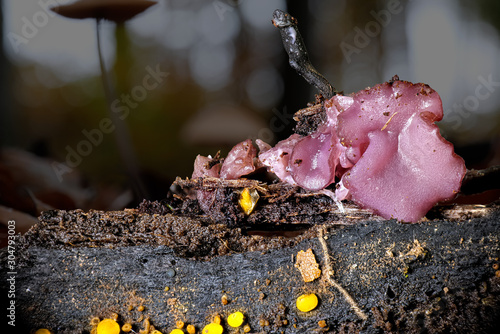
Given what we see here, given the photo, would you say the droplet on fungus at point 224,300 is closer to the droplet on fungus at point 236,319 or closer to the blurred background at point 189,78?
the droplet on fungus at point 236,319

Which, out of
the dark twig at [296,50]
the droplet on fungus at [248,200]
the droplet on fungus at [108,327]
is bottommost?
the droplet on fungus at [108,327]

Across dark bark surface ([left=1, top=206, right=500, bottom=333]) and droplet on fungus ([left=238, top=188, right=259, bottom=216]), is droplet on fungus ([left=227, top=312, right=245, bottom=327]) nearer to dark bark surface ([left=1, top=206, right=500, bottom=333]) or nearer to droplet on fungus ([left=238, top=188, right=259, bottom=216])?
dark bark surface ([left=1, top=206, right=500, bottom=333])

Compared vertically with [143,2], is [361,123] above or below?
below

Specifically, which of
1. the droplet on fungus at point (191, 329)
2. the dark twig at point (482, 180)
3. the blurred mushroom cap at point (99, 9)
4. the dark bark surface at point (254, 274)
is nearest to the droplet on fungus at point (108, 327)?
the dark bark surface at point (254, 274)

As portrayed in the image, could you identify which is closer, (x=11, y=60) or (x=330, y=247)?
(x=330, y=247)

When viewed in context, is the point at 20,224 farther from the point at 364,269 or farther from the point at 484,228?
the point at 484,228

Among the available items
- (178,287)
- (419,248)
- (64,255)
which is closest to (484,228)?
(419,248)

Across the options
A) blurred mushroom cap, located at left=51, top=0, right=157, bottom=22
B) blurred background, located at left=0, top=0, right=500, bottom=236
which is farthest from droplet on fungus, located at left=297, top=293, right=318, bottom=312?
blurred mushroom cap, located at left=51, top=0, right=157, bottom=22
